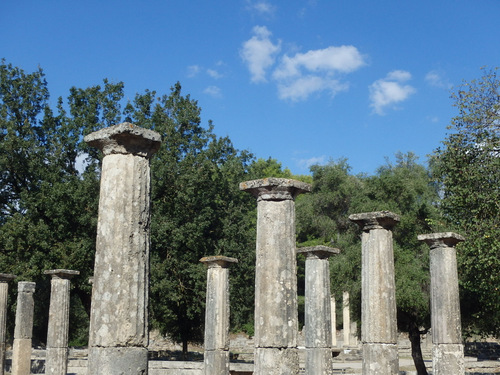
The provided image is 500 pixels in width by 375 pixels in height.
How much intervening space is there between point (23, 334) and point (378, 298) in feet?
42.2

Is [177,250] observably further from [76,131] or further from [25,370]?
[25,370]

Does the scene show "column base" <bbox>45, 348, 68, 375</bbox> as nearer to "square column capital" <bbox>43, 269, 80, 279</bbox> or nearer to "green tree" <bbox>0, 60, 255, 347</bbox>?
"square column capital" <bbox>43, 269, 80, 279</bbox>

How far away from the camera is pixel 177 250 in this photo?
28281mm

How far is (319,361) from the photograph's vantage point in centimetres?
1572

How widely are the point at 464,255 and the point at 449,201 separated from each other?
1990 millimetres

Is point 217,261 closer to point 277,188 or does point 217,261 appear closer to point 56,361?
point 56,361

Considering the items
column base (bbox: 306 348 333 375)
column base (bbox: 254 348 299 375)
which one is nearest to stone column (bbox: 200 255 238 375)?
column base (bbox: 306 348 333 375)

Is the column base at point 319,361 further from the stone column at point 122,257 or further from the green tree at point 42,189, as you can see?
the green tree at point 42,189

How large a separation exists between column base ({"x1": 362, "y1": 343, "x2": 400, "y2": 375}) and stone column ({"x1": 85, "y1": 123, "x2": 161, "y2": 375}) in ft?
20.7

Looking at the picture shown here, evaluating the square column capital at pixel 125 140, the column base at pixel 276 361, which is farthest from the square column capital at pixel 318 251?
the square column capital at pixel 125 140

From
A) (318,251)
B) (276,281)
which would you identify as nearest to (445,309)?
(318,251)

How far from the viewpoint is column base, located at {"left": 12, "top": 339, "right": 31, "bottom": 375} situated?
19438mm

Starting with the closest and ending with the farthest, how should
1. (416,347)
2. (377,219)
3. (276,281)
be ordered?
(276,281), (377,219), (416,347)

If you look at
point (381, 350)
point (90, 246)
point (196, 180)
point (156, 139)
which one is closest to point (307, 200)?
point (196, 180)
